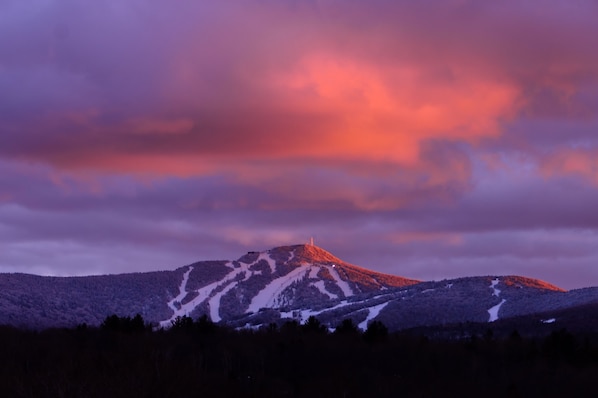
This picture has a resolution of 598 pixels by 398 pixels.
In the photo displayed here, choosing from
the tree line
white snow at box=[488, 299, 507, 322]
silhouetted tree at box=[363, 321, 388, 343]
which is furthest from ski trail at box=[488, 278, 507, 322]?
silhouetted tree at box=[363, 321, 388, 343]

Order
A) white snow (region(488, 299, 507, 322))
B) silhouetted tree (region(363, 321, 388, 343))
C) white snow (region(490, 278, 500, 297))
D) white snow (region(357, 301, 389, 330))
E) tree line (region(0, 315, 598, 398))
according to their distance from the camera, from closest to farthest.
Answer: tree line (region(0, 315, 598, 398)) → silhouetted tree (region(363, 321, 388, 343)) → white snow (region(357, 301, 389, 330)) → white snow (region(488, 299, 507, 322)) → white snow (region(490, 278, 500, 297))

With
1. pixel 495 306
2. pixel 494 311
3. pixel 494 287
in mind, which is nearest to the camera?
pixel 494 311

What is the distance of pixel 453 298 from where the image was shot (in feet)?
460

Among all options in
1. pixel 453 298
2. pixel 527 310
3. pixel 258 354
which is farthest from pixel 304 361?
pixel 453 298

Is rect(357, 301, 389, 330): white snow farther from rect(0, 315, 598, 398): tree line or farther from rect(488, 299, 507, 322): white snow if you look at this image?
rect(0, 315, 598, 398): tree line

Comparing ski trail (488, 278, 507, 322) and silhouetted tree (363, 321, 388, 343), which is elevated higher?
ski trail (488, 278, 507, 322)

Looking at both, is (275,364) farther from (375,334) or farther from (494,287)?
(494,287)

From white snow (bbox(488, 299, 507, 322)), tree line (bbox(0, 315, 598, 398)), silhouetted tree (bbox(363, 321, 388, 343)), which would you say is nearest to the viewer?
tree line (bbox(0, 315, 598, 398))

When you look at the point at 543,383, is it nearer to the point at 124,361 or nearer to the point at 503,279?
the point at 124,361

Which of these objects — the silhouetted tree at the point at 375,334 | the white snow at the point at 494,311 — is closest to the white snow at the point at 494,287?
the white snow at the point at 494,311

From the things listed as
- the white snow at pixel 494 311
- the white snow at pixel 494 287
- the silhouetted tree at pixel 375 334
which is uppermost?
the white snow at pixel 494 287

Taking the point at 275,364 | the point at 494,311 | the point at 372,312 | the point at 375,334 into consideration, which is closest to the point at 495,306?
the point at 494,311

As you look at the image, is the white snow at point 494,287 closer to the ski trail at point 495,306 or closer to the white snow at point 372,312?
the ski trail at point 495,306

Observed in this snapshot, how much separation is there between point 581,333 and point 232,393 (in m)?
53.2
